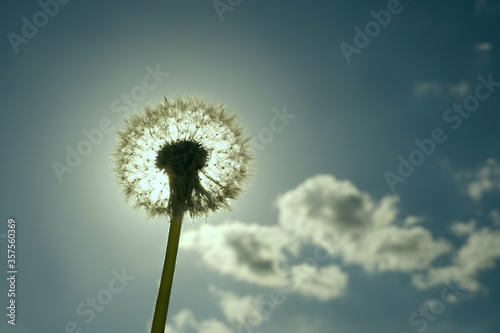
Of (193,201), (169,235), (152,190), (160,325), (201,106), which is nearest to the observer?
(160,325)

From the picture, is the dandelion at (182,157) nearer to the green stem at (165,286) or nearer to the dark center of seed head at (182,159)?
the dark center of seed head at (182,159)

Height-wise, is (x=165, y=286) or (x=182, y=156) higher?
(x=182, y=156)

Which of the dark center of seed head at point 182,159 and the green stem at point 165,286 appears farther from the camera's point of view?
the dark center of seed head at point 182,159

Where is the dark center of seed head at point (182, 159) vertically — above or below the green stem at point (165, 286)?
above

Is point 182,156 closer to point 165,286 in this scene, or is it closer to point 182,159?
point 182,159

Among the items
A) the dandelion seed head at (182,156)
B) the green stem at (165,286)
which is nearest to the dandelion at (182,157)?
the dandelion seed head at (182,156)

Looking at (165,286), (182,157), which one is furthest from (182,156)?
(165,286)

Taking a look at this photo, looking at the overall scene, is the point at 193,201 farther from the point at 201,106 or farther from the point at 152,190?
the point at 201,106

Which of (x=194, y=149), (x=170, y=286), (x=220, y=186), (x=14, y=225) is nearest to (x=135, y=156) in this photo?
(x=194, y=149)
